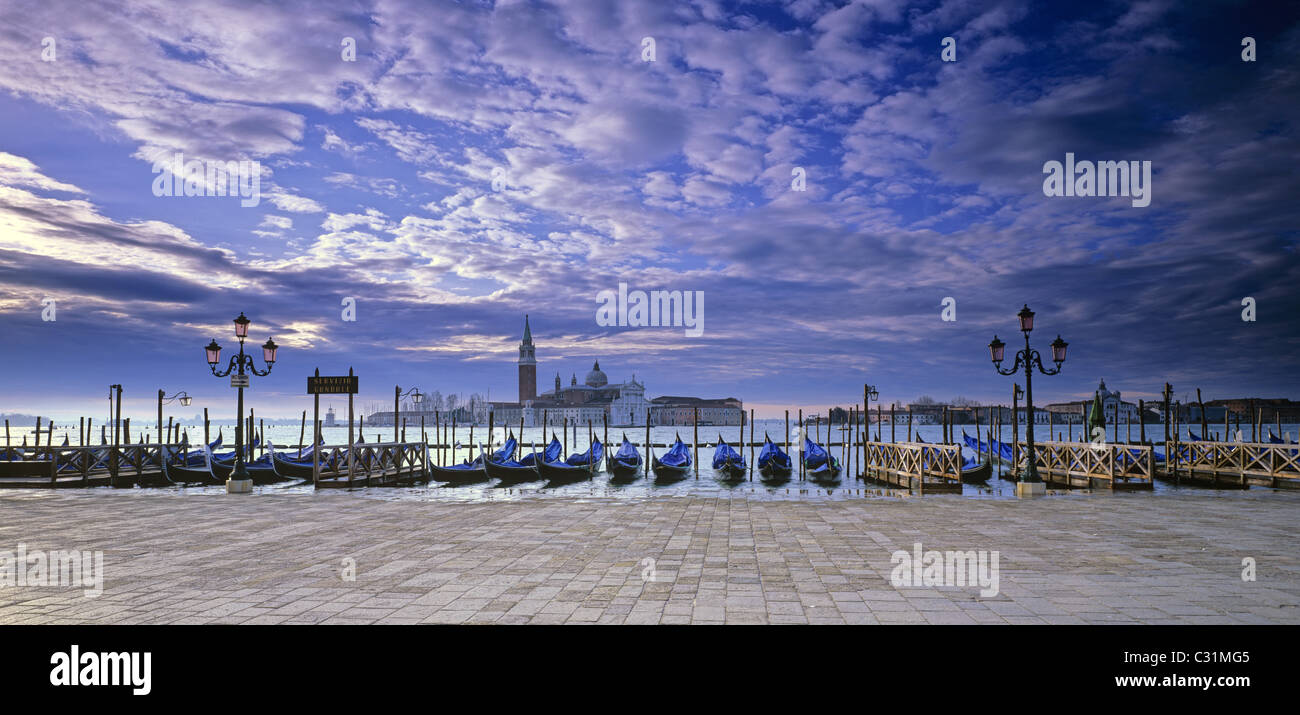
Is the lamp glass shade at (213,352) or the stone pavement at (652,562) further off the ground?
the lamp glass shade at (213,352)

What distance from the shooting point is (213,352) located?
18.2m

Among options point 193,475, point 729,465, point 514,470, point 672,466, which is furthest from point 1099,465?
point 193,475

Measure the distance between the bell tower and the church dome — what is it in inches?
854

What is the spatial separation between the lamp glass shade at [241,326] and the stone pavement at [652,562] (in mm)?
4554

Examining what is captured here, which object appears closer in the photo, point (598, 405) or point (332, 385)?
point (332, 385)

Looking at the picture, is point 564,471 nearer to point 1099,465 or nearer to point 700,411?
point 1099,465

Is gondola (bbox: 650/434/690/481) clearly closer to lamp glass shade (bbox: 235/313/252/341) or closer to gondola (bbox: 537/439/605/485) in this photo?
gondola (bbox: 537/439/605/485)

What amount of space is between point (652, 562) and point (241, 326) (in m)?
13.7

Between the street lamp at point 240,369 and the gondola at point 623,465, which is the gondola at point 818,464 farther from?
the street lamp at point 240,369

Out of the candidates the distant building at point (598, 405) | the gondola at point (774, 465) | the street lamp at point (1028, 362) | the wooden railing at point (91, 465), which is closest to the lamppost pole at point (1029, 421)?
the street lamp at point (1028, 362)

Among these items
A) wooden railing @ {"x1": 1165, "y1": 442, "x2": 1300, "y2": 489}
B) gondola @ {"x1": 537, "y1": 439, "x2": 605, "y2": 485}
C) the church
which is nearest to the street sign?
gondola @ {"x1": 537, "y1": 439, "x2": 605, "y2": 485}

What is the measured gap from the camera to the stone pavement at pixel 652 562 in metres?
5.43
